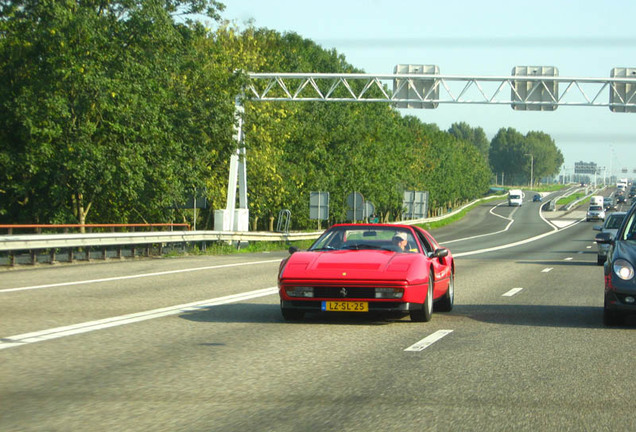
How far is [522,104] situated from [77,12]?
19.9m

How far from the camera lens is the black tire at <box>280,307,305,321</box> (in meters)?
11.3

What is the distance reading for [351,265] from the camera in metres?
11.1

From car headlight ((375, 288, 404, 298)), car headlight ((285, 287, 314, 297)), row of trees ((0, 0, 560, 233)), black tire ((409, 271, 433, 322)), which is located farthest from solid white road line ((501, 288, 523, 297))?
row of trees ((0, 0, 560, 233))

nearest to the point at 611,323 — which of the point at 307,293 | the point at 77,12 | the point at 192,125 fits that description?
the point at 307,293

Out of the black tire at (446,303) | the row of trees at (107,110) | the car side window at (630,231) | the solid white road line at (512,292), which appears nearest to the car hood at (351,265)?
the black tire at (446,303)

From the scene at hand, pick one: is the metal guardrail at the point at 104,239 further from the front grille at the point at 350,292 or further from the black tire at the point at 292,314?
the front grille at the point at 350,292

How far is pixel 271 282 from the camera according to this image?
59.2 feet

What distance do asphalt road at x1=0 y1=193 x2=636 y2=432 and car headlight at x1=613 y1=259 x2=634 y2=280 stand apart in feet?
2.08

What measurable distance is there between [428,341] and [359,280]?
1.30m

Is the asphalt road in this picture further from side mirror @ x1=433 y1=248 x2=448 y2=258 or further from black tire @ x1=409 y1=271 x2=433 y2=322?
side mirror @ x1=433 y1=248 x2=448 y2=258

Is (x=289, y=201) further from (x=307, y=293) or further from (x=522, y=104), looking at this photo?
(x=307, y=293)

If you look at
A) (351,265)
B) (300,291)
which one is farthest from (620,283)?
(300,291)

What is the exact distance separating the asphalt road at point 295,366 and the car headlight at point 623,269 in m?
0.63

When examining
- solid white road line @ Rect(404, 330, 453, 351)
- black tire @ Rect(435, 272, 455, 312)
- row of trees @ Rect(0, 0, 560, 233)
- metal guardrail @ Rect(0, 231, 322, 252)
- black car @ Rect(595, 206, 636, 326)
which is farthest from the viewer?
row of trees @ Rect(0, 0, 560, 233)
